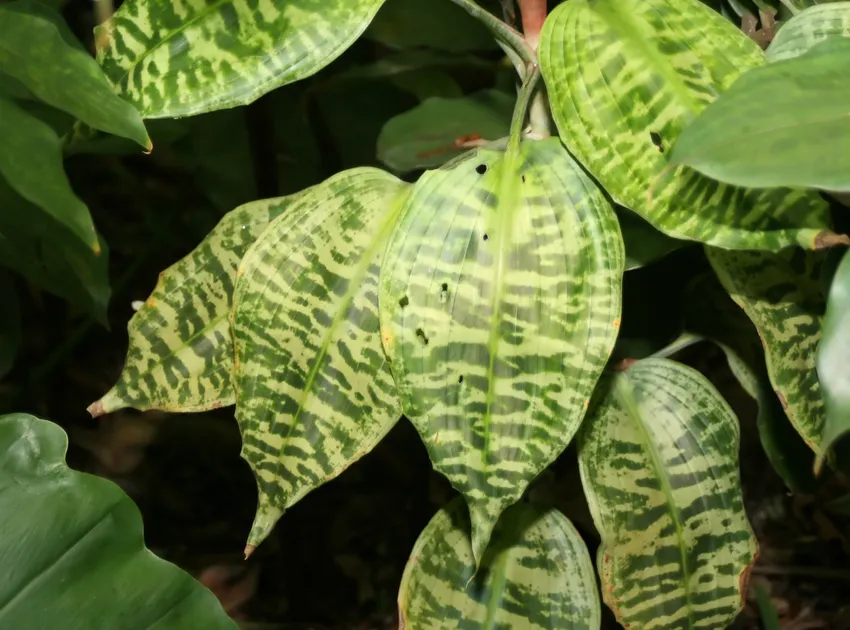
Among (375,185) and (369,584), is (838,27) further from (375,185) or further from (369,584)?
(369,584)

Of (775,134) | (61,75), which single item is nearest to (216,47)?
(61,75)

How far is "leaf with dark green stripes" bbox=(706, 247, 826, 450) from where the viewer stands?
1.98 ft

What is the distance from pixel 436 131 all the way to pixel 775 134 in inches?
17.7

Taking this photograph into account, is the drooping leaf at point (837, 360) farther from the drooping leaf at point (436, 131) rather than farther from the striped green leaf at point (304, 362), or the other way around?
the drooping leaf at point (436, 131)

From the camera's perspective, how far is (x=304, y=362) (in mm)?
571

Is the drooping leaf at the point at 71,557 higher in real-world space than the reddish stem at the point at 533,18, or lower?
lower

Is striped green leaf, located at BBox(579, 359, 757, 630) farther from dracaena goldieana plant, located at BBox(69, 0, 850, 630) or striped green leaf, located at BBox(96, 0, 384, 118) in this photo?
striped green leaf, located at BBox(96, 0, 384, 118)

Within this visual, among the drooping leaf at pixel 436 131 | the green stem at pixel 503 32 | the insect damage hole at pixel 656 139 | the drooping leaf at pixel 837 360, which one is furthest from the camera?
the drooping leaf at pixel 436 131

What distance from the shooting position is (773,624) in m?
1.03

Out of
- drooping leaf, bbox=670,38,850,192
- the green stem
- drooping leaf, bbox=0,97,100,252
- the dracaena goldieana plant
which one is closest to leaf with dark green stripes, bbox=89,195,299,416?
the dracaena goldieana plant

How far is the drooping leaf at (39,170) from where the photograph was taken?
499mm

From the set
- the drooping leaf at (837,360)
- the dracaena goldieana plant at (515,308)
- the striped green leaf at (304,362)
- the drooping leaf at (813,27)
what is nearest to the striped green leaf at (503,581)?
the dracaena goldieana plant at (515,308)

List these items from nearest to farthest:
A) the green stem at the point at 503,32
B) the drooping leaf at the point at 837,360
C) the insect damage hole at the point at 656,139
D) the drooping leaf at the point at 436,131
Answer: the drooping leaf at the point at 837,360
the insect damage hole at the point at 656,139
the green stem at the point at 503,32
the drooping leaf at the point at 436,131

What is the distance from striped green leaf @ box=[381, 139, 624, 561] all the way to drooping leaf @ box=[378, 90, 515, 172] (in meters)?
0.29
